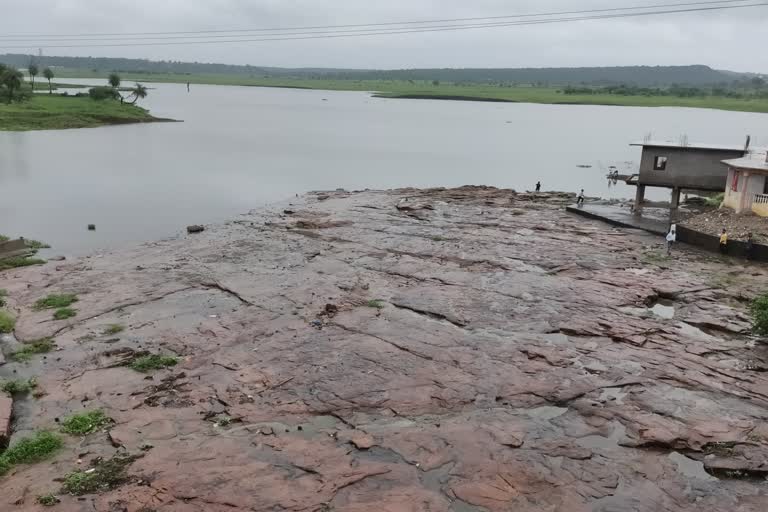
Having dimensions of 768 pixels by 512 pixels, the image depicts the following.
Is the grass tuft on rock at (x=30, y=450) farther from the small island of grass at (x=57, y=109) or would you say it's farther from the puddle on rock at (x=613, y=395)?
the small island of grass at (x=57, y=109)

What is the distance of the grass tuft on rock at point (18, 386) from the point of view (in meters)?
16.4

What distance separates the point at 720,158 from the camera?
3991cm

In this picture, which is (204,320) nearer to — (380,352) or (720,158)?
(380,352)

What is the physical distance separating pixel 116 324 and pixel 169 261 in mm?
9435

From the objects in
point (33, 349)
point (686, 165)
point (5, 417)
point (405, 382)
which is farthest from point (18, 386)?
point (686, 165)

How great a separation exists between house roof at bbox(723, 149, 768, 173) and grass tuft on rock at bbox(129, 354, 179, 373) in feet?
101

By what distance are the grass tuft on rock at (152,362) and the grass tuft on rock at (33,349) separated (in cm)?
314

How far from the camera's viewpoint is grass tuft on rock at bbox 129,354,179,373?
17.8 metres

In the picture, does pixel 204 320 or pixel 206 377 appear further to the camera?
pixel 204 320

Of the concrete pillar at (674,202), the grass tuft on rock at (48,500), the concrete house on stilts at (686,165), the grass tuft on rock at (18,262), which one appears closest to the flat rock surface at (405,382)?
the grass tuft on rock at (48,500)

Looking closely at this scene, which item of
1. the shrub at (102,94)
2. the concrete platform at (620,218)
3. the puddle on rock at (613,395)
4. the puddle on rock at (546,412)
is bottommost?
the puddle on rock at (546,412)

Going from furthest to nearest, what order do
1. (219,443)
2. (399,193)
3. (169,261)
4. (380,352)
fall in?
(399,193), (169,261), (380,352), (219,443)

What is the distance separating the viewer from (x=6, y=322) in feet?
69.2

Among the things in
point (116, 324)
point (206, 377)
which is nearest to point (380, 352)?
point (206, 377)
